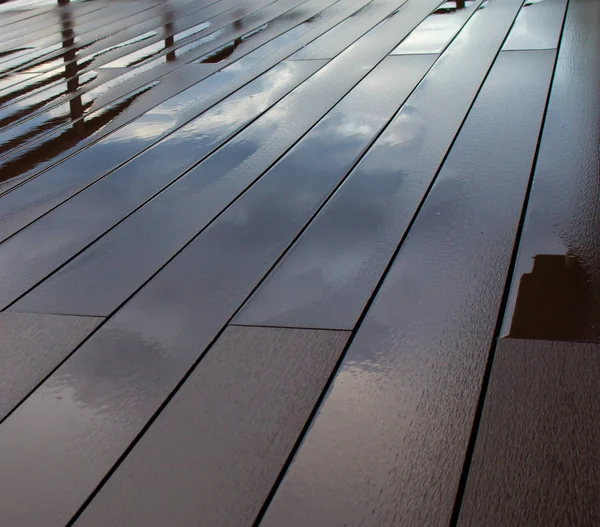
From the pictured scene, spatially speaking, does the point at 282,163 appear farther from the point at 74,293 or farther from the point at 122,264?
the point at 74,293

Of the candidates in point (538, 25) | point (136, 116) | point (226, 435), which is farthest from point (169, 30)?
point (226, 435)

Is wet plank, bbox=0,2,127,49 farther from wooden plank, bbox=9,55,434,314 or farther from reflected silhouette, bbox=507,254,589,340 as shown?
reflected silhouette, bbox=507,254,589,340

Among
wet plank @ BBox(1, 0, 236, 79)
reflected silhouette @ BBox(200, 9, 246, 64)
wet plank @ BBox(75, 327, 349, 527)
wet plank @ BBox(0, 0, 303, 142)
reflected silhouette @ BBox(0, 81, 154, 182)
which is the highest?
wet plank @ BBox(75, 327, 349, 527)

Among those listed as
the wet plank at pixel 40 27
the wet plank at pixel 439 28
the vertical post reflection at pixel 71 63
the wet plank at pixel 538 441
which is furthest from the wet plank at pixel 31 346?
the wet plank at pixel 40 27

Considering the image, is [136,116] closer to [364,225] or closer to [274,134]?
[274,134]

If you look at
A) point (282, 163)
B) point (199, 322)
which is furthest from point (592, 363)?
point (282, 163)

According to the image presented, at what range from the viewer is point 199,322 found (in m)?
1.10

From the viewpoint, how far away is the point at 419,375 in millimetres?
932

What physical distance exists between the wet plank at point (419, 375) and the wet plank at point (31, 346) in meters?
0.38

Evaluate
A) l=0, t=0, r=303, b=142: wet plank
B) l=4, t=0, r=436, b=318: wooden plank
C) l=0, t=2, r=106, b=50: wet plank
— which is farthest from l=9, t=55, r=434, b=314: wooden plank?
l=0, t=2, r=106, b=50: wet plank

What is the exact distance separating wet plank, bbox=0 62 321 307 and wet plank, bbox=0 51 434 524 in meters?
0.22

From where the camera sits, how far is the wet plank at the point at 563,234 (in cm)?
100

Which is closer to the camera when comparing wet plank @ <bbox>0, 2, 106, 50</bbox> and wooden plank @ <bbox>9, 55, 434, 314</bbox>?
wooden plank @ <bbox>9, 55, 434, 314</bbox>

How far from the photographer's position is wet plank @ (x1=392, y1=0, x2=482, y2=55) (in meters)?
2.48
